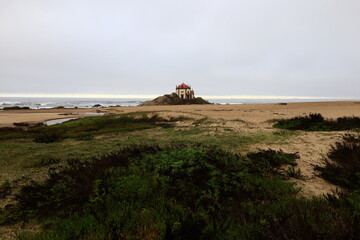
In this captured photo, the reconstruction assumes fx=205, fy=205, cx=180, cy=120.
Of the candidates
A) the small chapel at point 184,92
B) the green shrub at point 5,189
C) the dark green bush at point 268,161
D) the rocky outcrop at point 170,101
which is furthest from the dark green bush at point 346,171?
the small chapel at point 184,92

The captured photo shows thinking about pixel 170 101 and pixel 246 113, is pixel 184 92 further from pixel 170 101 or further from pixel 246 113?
pixel 246 113

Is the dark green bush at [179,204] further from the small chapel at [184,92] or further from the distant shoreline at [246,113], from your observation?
the small chapel at [184,92]

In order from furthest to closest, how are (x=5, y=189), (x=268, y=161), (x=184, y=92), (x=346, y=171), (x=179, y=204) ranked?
(x=184, y=92) → (x=268, y=161) → (x=346, y=171) → (x=5, y=189) → (x=179, y=204)

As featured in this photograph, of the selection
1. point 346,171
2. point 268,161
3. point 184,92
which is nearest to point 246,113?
point 268,161

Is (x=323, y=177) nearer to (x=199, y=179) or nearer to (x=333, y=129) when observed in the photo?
(x=199, y=179)

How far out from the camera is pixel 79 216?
3135 mm

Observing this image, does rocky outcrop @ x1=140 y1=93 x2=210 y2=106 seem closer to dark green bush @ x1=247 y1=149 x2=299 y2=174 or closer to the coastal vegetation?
dark green bush @ x1=247 y1=149 x2=299 y2=174

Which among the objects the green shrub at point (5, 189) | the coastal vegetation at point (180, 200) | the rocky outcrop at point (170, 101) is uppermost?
the rocky outcrop at point (170, 101)

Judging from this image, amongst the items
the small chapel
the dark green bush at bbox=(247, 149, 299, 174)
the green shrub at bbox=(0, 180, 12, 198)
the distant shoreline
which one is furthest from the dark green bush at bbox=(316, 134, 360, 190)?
the small chapel

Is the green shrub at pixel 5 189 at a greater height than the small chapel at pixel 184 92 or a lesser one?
lesser

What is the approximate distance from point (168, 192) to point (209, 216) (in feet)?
3.42

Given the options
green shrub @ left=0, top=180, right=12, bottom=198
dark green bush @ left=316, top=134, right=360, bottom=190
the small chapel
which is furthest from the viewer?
the small chapel

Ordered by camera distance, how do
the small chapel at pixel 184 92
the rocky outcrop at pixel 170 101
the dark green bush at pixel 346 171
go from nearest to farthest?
the dark green bush at pixel 346 171 < the rocky outcrop at pixel 170 101 < the small chapel at pixel 184 92

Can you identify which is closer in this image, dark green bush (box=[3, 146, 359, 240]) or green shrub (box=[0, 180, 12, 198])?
dark green bush (box=[3, 146, 359, 240])
